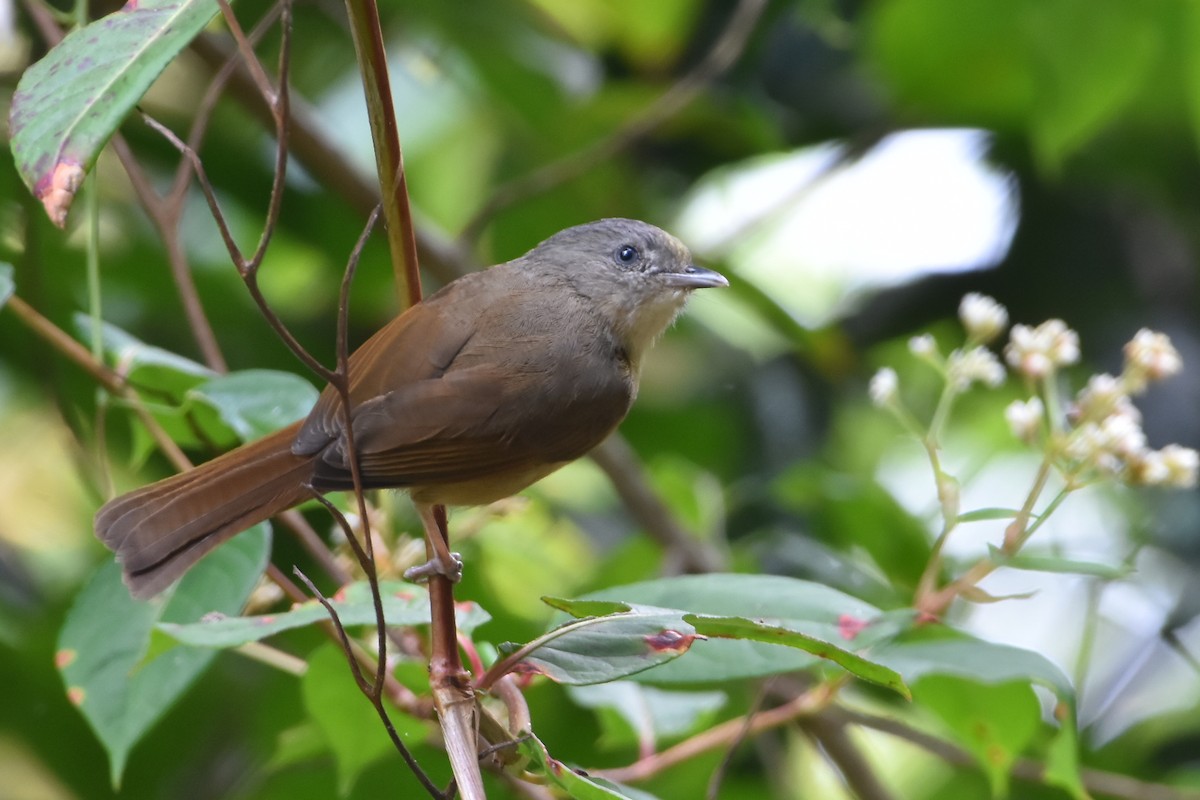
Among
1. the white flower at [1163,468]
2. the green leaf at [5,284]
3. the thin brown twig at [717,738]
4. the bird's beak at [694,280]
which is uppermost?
the green leaf at [5,284]

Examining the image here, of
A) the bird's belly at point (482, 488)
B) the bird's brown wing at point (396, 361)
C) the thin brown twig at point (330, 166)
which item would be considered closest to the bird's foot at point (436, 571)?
the bird's belly at point (482, 488)

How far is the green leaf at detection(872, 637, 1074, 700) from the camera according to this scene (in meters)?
1.97

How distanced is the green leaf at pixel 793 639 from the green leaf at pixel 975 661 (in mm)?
415

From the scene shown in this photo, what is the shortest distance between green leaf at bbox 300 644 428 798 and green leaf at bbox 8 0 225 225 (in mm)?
902

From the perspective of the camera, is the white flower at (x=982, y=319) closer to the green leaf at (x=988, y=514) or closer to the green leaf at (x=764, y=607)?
the green leaf at (x=988, y=514)

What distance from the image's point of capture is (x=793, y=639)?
1.60 m

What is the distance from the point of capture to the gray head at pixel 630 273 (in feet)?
8.48

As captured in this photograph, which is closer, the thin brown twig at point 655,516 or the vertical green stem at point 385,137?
the vertical green stem at point 385,137

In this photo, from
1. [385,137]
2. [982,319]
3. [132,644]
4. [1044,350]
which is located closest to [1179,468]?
[1044,350]

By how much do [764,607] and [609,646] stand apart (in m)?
0.41

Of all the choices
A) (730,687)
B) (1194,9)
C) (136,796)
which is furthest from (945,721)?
(136,796)

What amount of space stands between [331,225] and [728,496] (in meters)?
1.31

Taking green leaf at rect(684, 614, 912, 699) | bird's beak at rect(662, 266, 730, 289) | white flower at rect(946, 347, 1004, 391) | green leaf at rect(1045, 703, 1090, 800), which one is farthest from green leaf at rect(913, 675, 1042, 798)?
bird's beak at rect(662, 266, 730, 289)

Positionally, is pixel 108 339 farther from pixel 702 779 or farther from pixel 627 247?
pixel 702 779
